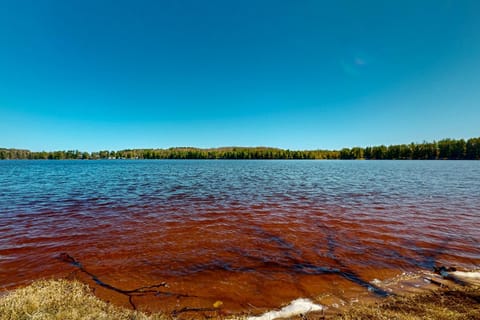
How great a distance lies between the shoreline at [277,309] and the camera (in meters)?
3.49

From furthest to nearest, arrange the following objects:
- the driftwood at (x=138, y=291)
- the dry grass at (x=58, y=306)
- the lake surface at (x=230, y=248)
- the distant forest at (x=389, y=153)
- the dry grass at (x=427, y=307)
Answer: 1. the distant forest at (x=389, y=153)
2. the lake surface at (x=230, y=248)
3. the driftwood at (x=138, y=291)
4. the dry grass at (x=427, y=307)
5. the dry grass at (x=58, y=306)

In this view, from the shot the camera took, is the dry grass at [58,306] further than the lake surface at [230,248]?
No

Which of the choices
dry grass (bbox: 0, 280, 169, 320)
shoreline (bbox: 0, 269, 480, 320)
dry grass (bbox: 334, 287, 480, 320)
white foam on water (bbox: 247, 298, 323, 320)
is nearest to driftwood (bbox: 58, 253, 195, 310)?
shoreline (bbox: 0, 269, 480, 320)

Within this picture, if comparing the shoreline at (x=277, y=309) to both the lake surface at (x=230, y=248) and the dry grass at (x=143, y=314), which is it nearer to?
the dry grass at (x=143, y=314)

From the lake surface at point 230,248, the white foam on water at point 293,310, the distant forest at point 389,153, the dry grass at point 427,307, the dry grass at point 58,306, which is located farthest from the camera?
the distant forest at point 389,153

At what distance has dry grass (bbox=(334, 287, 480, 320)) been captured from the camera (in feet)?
11.4

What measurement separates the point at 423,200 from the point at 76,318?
64.0ft

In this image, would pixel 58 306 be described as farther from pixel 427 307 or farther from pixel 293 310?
pixel 427 307

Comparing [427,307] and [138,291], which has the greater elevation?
[427,307]

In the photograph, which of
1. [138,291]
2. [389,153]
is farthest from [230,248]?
[389,153]

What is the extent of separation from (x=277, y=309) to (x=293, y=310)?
325 mm

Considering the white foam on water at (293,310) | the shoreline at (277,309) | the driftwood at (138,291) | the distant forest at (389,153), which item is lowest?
the driftwood at (138,291)

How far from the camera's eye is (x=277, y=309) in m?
4.14

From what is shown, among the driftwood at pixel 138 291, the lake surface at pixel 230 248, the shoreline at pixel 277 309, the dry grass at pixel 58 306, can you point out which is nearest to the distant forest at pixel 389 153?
the lake surface at pixel 230 248
